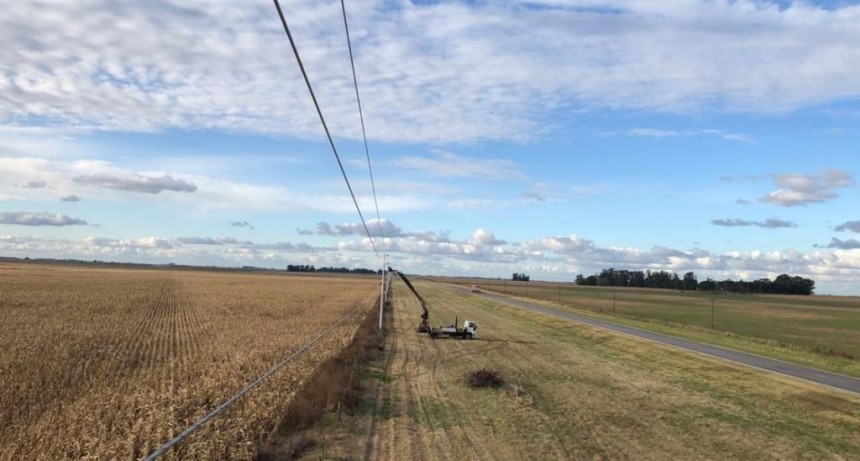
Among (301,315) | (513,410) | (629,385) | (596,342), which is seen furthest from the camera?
(301,315)

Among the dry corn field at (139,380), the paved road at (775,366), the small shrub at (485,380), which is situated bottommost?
the dry corn field at (139,380)

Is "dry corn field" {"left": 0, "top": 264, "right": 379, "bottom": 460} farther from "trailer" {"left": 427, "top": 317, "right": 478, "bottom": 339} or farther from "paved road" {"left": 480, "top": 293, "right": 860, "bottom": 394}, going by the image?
"paved road" {"left": 480, "top": 293, "right": 860, "bottom": 394}

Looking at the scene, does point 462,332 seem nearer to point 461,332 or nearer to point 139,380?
point 461,332

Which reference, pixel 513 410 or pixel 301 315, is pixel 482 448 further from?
pixel 301 315

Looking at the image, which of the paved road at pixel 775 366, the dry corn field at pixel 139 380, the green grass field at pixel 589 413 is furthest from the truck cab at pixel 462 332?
the paved road at pixel 775 366

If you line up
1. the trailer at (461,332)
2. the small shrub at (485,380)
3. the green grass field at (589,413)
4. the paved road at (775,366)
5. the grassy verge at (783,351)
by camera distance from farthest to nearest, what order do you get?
the trailer at (461,332), the grassy verge at (783,351), the paved road at (775,366), the small shrub at (485,380), the green grass field at (589,413)

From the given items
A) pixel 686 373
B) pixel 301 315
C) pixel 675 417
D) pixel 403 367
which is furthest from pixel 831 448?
pixel 301 315

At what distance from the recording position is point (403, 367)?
22016 millimetres

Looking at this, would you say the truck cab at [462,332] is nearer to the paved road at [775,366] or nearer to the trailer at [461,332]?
the trailer at [461,332]

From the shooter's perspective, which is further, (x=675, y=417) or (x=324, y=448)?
(x=675, y=417)

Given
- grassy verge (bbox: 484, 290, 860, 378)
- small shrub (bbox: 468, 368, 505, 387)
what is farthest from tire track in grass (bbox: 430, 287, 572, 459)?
grassy verge (bbox: 484, 290, 860, 378)

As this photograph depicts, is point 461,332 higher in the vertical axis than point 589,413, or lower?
higher

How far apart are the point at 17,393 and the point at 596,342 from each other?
25052mm

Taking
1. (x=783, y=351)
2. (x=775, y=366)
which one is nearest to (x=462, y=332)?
(x=775, y=366)
